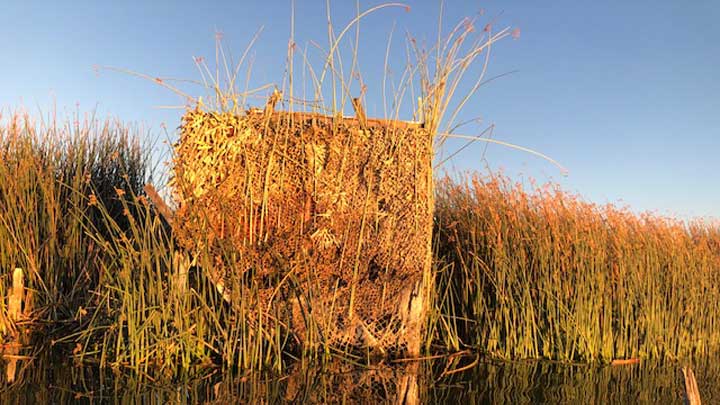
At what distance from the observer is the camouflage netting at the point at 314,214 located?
566cm

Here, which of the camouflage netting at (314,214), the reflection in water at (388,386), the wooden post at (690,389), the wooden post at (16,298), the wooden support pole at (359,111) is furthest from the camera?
the wooden post at (16,298)

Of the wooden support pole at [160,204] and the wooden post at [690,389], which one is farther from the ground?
the wooden support pole at [160,204]

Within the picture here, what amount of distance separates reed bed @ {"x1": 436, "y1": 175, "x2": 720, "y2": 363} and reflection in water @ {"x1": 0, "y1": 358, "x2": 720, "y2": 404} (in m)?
0.41

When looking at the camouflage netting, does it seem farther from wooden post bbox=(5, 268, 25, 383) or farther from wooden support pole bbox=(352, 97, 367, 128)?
wooden post bbox=(5, 268, 25, 383)

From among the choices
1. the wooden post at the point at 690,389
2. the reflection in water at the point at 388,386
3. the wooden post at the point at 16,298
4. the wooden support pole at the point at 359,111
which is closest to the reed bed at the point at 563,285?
the reflection in water at the point at 388,386

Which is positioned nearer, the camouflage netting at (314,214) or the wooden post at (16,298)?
the camouflage netting at (314,214)

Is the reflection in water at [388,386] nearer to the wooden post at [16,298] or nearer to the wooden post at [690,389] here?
the wooden post at [16,298]

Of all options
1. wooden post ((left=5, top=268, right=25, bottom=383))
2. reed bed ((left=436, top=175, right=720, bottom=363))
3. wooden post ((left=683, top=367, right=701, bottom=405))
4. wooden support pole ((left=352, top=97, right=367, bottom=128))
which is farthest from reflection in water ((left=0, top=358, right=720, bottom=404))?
wooden support pole ((left=352, top=97, right=367, bottom=128))

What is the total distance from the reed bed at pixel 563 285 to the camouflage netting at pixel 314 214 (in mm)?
936

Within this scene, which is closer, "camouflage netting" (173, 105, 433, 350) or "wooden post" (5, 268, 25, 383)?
"camouflage netting" (173, 105, 433, 350)

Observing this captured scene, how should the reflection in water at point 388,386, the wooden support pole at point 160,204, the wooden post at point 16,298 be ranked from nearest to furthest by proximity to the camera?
the reflection in water at point 388,386
the wooden support pole at point 160,204
the wooden post at point 16,298

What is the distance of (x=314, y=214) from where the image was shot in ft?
19.4

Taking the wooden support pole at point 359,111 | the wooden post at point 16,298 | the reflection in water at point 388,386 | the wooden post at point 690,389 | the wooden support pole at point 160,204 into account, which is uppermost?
the wooden support pole at point 359,111

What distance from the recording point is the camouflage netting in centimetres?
566
